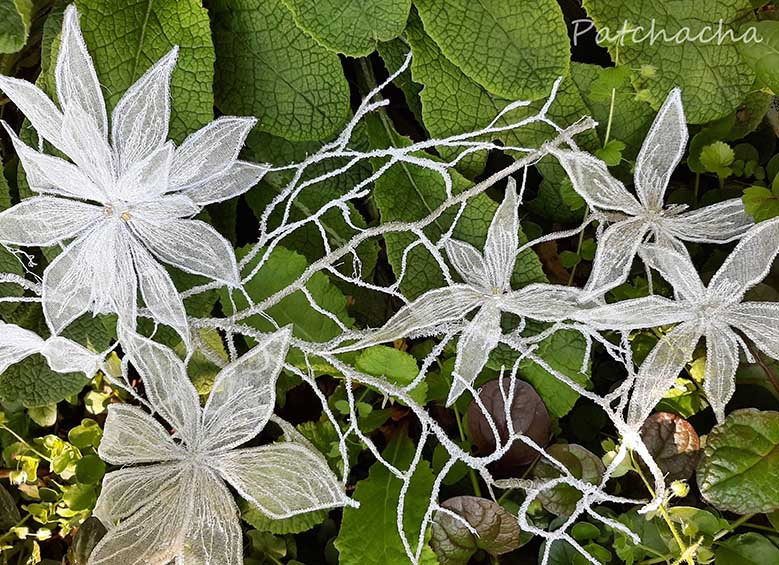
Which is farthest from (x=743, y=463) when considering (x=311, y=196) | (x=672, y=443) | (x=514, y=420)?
(x=311, y=196)

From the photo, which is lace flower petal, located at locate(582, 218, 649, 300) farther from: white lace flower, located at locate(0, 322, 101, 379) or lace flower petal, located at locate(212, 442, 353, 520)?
white lace flower, located at locate(0, 322, 101, 379)

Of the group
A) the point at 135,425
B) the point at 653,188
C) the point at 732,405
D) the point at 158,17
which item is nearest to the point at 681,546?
the point at 732,405

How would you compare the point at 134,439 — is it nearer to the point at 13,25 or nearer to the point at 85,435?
the point at 85,435

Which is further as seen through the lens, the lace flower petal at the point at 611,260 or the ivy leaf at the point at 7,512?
the ivy leaf at the point at 7,512

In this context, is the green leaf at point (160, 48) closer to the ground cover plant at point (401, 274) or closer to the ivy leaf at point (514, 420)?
the ground cover plant at point (401, 274)

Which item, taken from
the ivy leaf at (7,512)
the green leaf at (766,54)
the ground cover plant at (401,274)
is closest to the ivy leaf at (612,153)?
the ground cover plant at (401,274)

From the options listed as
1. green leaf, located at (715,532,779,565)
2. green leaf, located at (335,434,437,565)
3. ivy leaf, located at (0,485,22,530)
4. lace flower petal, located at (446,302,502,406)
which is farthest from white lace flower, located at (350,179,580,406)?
ivy leaf, located at (0,485,22,530)
